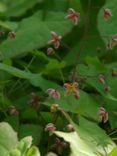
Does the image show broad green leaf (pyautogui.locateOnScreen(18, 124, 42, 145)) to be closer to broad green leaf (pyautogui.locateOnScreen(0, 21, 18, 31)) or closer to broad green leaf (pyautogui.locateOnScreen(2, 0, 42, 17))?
broad green leaf (pyautogui.locateOnScreen(0, 21, 18, 31))

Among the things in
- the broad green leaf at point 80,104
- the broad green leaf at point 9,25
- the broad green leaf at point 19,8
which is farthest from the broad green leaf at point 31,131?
the broad green leaf at point 19,8

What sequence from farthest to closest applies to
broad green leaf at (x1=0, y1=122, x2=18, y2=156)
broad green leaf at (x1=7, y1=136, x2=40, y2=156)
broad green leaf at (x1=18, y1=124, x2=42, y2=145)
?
1. broad green leaf at (x1=18, y1=124, x2=42, y2=145)
2. broad green leaf at (x1=0, y1=122, x2=18, y2=156)
3. broad green leaf at (x1=7, y1=136, x2=40, y2=156)

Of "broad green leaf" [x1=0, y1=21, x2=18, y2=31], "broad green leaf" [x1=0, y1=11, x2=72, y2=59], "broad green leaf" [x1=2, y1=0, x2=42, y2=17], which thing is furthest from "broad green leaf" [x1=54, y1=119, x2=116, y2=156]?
"broad green leaf" [x1=2, y1=0, x2=42, y2=17]

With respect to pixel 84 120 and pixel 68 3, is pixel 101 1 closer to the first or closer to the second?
pixel 68 3

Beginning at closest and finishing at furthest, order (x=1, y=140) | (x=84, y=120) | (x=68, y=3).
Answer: (x=1, y=140) → (x=84, y=120) → (x=68, y=3)

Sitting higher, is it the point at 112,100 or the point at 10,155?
the point at 10,155

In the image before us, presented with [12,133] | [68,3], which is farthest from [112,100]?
[68,3]

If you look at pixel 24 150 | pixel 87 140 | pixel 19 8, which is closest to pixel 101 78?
pixel 87 140

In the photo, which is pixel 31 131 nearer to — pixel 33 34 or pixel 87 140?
pixel 87 140

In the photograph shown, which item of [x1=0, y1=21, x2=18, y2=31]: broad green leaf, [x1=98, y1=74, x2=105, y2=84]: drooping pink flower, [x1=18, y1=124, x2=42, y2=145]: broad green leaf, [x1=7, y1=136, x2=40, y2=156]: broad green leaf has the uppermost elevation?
[x1=7, y1=136, x2=40, y2=156]: broad green leaf
